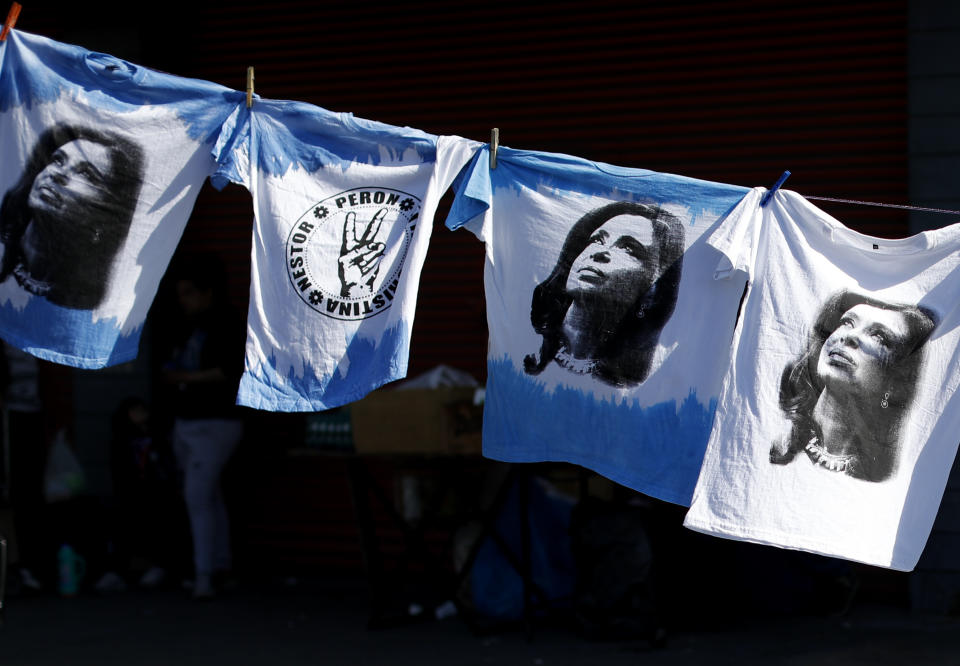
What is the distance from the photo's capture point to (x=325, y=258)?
4.73 metres

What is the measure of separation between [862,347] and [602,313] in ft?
3.39

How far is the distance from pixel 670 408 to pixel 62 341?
8.73ft

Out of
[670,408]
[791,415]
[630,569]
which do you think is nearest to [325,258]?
[670,408]

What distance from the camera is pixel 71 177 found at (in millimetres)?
4906

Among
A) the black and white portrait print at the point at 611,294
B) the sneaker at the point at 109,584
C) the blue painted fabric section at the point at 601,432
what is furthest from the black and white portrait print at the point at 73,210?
the sneaker at the point at 109,584

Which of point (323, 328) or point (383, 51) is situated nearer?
point (323, 328)

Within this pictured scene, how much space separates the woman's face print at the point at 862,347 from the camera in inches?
170

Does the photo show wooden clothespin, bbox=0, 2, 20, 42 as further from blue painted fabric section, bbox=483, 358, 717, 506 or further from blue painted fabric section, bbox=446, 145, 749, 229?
blue painted fabric section, bbox=483, 358, 717, 506

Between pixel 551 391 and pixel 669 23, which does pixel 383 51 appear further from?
pixel 551 391

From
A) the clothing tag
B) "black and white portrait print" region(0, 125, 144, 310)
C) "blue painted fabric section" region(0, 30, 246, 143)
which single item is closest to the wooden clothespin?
"blue painted fabric section" region(0, 30, 246, 143)

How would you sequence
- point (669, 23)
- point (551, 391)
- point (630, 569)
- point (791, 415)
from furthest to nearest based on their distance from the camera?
1. point (669, 23)
2. point (630, 569)
3. point (551, 391)
4. point (791, 415)

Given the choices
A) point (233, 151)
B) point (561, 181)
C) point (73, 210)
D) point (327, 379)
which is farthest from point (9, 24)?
point (561, 181)

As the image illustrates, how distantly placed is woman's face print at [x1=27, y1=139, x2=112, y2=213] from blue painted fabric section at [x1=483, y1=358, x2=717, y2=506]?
76.2 inches

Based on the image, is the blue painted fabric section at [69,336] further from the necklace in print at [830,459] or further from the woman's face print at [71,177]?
the necklace in print at [830,459]
